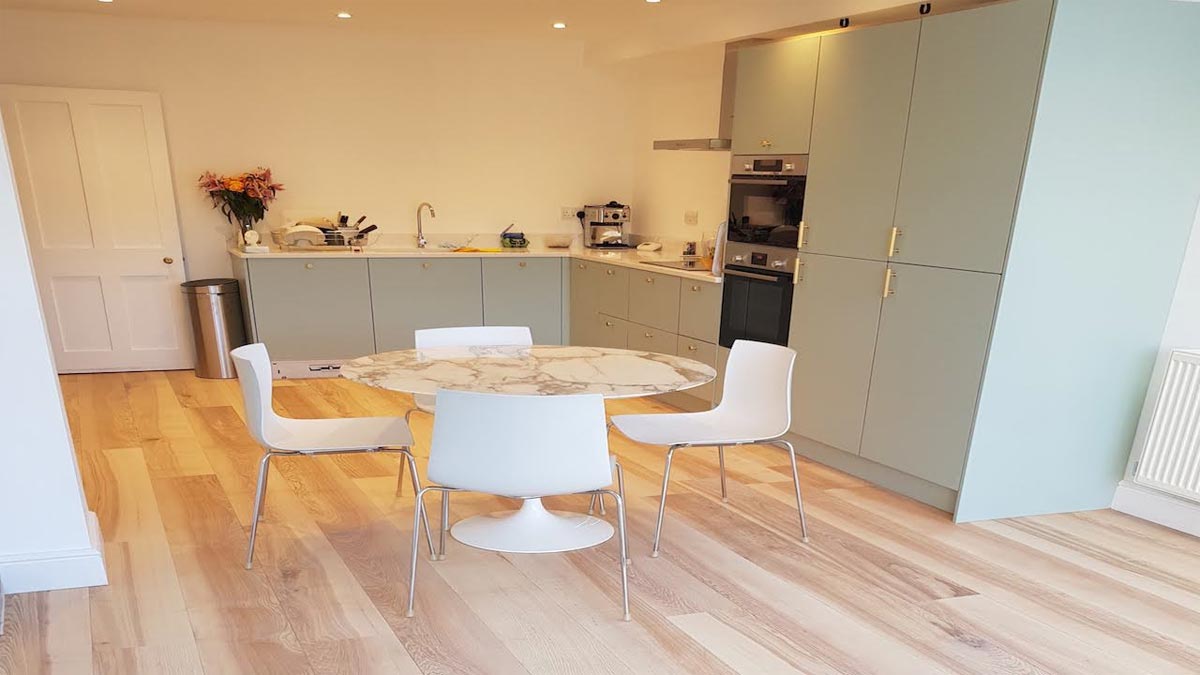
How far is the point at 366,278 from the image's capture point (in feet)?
15.6

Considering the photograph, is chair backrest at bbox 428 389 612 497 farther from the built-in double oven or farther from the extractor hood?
the extractor hood

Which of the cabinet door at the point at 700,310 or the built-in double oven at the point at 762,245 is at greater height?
the built-in double oven at the point at 762,245

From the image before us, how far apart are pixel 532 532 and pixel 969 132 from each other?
2.19 metres

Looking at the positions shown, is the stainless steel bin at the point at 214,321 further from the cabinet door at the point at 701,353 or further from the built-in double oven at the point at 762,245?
the built-in double oven at the point at 762,245

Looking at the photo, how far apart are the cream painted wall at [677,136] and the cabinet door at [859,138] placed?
123cm

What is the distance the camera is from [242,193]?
4676 mm

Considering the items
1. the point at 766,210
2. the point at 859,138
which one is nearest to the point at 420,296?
the point at 766,210

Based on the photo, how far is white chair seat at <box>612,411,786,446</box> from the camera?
2.50 m

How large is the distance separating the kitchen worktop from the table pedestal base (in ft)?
6.56

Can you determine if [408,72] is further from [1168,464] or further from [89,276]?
[1168,464]

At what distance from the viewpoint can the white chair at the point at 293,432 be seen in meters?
2.25

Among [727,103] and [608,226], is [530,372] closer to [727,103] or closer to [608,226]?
[727,103]

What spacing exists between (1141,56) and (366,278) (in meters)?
4.20

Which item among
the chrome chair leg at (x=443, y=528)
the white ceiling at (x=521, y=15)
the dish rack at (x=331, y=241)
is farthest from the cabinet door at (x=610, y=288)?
the chrome chair leg at (x=443, y=528)
